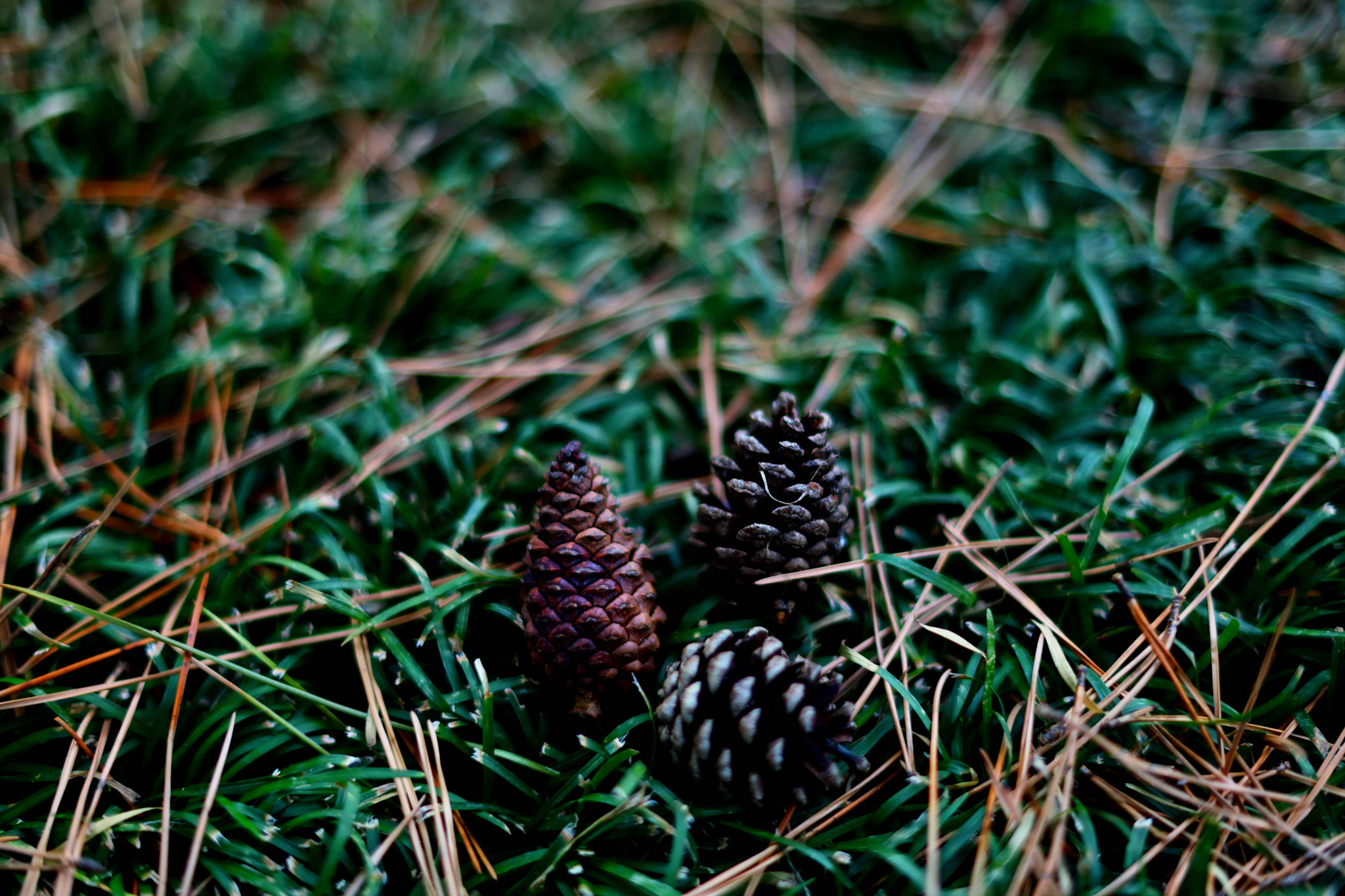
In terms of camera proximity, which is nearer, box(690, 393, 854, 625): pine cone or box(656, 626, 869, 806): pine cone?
box(656, 626, 869, 806): pine cone

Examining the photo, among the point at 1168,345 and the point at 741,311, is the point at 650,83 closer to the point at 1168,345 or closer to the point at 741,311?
the point at 741,311

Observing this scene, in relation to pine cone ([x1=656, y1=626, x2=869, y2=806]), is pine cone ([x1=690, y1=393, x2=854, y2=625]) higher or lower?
higher

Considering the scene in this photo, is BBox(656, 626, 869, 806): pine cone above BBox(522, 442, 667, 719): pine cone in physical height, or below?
below

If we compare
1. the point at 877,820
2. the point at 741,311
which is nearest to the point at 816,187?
the point at 741,311
